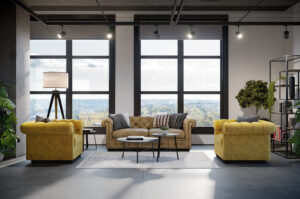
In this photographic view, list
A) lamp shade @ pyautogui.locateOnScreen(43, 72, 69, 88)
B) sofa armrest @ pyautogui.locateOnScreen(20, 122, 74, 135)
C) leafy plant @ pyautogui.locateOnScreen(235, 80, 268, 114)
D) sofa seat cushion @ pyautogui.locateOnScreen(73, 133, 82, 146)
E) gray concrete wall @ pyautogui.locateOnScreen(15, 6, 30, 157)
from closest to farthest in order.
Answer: sofa armrest @ pyautogui.locateOnScreen(20, 122, 74, 135)
sofa seat cushion @ pyautogui.locateOnScreen(73, 133, 82, 146)
gray concrete wall @ pyautogui.locateOnScreen(15, 6, 30, 157)
lamp shade @ pyautogui.locateOnScreen(43, 72, 69, 88)
leafy plant @ pyautogui.locateOnScreen(235, 80, 268, 114)

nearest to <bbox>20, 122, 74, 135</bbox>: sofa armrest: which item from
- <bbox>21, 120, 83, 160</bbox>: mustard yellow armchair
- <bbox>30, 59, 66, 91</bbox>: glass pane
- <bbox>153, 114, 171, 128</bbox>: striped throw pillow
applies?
Answer: <bbox>21, 120, 83, 160</bbox>: mustard yellow armchair

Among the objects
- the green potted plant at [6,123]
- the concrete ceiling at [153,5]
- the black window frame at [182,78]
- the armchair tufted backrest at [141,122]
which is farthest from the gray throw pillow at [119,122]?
the concrete ceiling at [153,5]

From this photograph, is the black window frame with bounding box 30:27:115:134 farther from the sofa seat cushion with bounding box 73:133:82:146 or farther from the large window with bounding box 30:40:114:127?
the sofa seat cushion with bounding box 73:133:82:146

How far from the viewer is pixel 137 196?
3.67 metres

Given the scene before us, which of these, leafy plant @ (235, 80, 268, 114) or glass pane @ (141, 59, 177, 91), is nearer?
leafy plant @ (235, 80, 268, 114)

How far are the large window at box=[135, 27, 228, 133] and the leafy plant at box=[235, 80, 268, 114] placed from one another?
0.82 m

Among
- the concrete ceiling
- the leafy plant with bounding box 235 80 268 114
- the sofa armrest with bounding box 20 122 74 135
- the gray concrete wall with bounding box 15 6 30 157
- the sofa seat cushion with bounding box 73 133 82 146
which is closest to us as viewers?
the sofa armrest with bounding box 20 122 74 135

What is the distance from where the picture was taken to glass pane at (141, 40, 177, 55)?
8500 millimetres

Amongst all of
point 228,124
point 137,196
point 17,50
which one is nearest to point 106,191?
point 137,196

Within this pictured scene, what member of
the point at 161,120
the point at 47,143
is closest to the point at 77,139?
the point at 47,143

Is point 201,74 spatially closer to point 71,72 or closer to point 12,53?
point 71,72

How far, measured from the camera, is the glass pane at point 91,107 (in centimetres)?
850

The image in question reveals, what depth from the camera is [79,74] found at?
8.52 m

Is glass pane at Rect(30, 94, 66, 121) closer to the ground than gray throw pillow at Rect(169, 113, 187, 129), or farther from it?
farther from it
